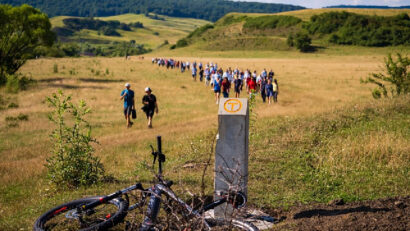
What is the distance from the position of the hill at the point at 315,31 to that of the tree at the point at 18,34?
72.5 meters

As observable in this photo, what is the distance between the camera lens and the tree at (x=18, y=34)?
32656 millimetres

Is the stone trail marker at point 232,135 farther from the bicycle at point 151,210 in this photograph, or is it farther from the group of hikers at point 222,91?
the group of hikers at point 222,91

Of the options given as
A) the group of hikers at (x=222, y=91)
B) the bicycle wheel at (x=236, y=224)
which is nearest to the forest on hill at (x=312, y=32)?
the group of hikers at (x=222, y=91)

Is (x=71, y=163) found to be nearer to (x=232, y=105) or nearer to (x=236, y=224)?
(x=232, y=105)

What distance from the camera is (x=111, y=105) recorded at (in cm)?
2248

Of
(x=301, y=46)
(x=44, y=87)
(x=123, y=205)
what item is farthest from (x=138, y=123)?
(x=301, y=46)

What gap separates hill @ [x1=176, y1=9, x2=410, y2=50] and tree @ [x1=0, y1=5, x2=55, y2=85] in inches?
2854

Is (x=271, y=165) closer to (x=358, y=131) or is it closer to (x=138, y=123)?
(x=358, y=131)

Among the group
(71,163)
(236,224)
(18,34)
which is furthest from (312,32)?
(236,224)

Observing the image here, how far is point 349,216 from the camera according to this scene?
17.7ft

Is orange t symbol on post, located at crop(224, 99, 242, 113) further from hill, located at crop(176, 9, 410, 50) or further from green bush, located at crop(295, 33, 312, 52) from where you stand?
green bush, located at crop(295, 33, 312, 52)

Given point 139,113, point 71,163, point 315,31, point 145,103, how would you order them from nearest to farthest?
1. point 71,163
2. point 145,103
3. point 139,113
4. point 315,31

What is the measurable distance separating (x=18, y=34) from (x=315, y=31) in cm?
9161

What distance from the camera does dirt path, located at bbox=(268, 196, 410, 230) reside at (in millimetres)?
5066
